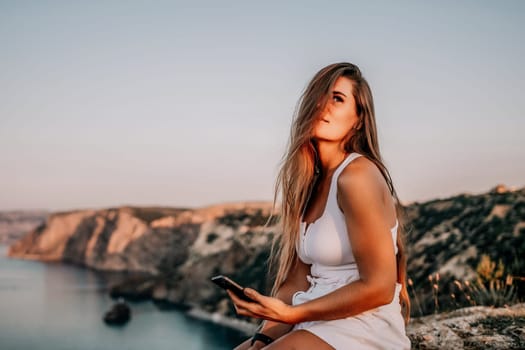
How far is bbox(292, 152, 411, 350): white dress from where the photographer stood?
2.06 metres

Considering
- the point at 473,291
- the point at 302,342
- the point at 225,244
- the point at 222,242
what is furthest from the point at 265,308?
the point at 222,242

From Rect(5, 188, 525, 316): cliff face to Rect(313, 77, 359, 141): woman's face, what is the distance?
0.78 metres

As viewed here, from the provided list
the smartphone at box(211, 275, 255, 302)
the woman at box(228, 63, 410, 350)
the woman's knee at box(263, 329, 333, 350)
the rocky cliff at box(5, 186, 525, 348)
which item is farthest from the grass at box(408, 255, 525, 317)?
the smartphone at box(211, 275, 255, 302)

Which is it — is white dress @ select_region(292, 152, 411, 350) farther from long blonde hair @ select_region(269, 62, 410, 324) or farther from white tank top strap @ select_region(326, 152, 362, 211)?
long blonde hair @ select_region(269, 62, 410, 324)

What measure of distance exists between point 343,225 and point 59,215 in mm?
129419

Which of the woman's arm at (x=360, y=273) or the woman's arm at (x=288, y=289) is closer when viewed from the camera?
the woman's arm at (x=360, y=273)

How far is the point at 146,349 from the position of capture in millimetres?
44406

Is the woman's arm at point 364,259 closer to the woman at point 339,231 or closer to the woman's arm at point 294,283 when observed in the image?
the woman at point 339,231

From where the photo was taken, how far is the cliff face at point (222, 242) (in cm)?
2555

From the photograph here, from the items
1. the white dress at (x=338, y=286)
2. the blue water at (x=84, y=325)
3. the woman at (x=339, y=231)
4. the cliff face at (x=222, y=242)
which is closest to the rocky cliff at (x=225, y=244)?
the cliff face at (x=222, y=242)

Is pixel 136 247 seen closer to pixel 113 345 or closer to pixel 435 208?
pixel 113 345

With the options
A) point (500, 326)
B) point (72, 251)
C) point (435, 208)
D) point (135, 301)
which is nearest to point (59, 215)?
point (72, 251)

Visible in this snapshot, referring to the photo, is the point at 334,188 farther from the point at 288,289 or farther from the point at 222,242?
the point at 222,242

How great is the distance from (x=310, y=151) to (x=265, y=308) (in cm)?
89
